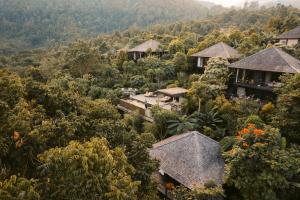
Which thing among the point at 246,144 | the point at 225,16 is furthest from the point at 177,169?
the point at 225,16

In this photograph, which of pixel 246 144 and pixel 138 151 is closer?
pixel 138 151

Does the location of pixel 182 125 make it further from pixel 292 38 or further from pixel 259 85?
pixel 292 38

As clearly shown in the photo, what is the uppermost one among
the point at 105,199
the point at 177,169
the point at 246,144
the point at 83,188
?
the point at 83,188

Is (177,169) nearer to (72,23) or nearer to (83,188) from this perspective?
(83,188)

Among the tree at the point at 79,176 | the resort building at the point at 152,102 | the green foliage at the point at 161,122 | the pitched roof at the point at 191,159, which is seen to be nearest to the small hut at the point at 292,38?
the resort building at the point at 152,102

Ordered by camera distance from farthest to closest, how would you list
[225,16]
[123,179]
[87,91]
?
[225,16]
[87,91]
[123,179]

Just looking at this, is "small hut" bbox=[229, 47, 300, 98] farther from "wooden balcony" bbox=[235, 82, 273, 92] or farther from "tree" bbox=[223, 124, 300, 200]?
"tree" bbox=[223, 124, 300, 200]

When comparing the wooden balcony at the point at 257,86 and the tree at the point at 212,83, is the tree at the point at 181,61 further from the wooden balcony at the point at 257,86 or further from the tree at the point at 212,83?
the wooden balcony at the point at 257,86
